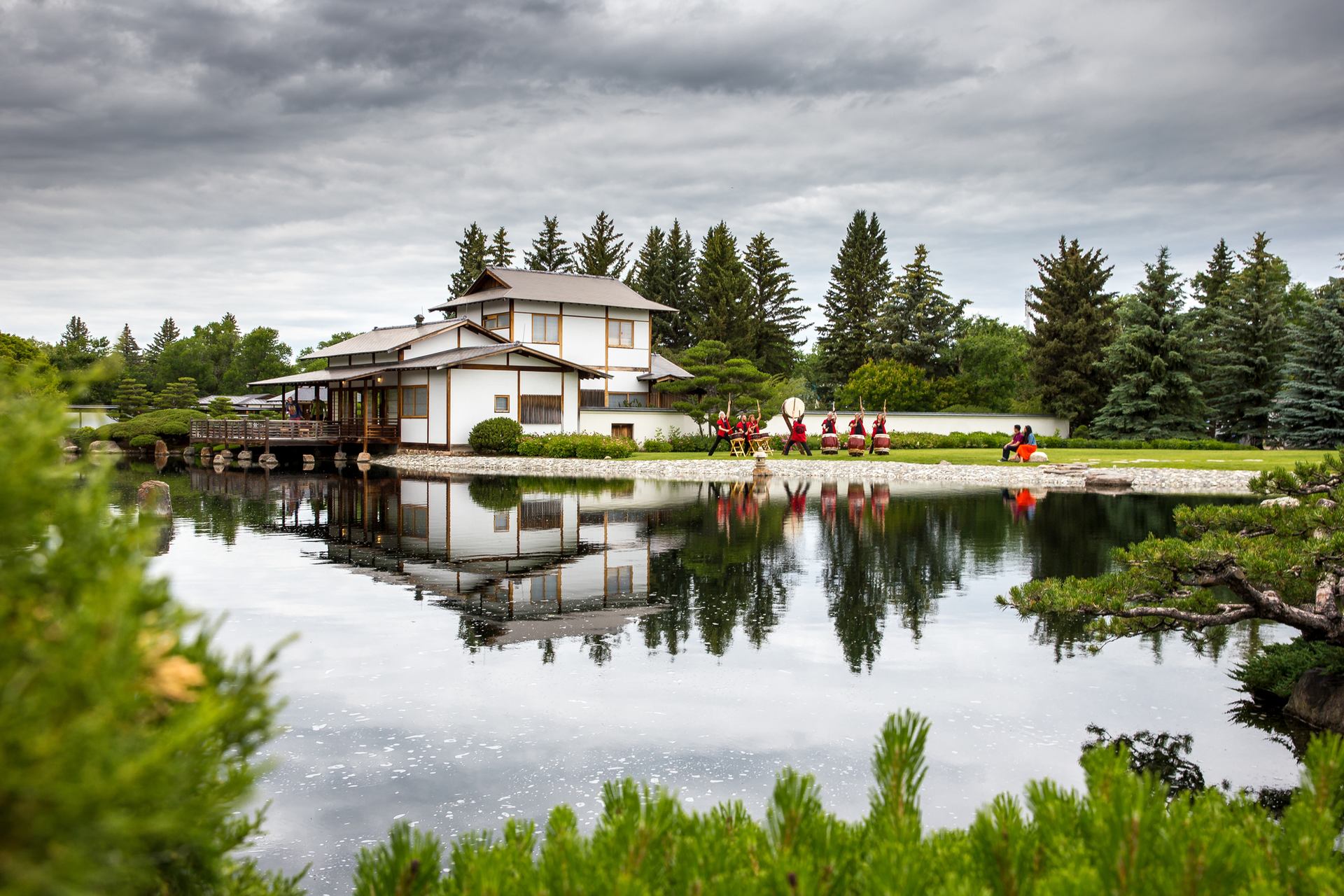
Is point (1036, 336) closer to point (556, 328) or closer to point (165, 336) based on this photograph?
point (556, 328)

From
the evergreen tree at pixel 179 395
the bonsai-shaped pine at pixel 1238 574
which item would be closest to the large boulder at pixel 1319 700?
the bonsai-shaped pine at pixel 1238 574

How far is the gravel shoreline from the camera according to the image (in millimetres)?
27156

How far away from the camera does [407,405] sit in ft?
136

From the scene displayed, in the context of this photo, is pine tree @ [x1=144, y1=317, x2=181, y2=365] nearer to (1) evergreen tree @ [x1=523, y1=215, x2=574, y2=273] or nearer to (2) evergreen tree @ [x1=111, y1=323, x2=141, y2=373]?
(2) evergreen tree @ [x1=111, y1=323, x2=141, y2=373]

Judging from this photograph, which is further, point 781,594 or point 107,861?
point 781,594

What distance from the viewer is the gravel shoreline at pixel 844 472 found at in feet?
89.1

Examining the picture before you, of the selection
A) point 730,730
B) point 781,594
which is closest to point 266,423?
point 781,594

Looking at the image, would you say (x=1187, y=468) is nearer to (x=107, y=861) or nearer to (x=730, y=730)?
(x=730, y=730)

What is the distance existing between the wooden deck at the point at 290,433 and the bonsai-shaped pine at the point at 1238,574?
36954 millimetres

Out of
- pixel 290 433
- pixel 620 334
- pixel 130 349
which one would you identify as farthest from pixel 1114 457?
pixel 130 349

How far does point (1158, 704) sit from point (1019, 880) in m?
6.27

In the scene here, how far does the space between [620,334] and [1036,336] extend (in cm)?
2123

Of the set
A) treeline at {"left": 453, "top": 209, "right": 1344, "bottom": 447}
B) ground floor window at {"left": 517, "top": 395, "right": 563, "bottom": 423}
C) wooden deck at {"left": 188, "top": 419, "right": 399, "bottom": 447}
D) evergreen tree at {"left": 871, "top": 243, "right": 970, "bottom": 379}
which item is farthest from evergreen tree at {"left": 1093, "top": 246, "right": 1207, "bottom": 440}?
wooden deck at {"left": 188, "top": 419, "right": 399, "bottom": 447}

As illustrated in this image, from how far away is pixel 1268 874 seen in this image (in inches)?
83.4
